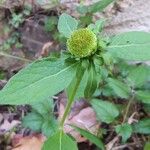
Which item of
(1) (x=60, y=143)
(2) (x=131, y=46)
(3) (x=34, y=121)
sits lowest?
(3) (x=34, y=121)

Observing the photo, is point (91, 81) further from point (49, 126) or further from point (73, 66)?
point (49, 126)

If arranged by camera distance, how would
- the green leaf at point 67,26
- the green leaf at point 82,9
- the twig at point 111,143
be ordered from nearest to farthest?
1. the green leaf at point 67,26
2. the twig at point 111,143
3. the green leaf at point 82,9

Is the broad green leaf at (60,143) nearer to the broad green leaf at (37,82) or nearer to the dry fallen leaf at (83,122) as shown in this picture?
the broad green leaf at (37,82)

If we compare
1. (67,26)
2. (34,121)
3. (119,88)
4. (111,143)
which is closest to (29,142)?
(34,121)

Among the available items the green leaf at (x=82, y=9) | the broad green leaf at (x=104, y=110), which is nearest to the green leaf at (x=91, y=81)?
the broad green leaf at (x=104, y=110)

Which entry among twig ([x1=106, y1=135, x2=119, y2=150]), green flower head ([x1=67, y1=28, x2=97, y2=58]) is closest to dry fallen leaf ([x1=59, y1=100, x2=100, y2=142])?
twig ([x1=106, y1=135, x2=119, y2=150])

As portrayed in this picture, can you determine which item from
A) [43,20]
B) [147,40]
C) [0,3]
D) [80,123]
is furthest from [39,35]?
[147,40]

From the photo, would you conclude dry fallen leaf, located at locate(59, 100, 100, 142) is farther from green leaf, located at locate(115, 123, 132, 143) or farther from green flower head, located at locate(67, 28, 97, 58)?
green flower head, located at locate(67, 28, 97, 58)
